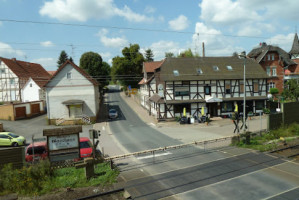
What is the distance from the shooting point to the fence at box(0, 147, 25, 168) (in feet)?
40.7

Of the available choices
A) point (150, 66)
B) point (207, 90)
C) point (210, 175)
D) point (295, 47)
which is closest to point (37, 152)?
point (210, 175)

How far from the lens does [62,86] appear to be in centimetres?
3075

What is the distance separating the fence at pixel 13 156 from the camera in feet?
40.7

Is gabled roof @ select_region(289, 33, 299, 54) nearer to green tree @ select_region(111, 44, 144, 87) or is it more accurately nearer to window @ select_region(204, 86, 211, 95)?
window @ select_region(204, 86, 211, 95)

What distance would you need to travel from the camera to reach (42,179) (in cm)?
1162

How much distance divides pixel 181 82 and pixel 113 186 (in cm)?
2189

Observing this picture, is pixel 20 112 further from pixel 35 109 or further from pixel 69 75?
pixel 69 75

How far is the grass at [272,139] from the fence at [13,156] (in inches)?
580

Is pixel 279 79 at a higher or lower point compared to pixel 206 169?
higher

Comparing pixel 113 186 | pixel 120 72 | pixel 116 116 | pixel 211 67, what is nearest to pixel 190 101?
pixel 211 67

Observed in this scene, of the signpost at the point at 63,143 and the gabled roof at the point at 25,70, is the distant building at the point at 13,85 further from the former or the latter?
the signpost at the point at 63,143

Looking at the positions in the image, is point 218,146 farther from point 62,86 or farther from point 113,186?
point 62,86

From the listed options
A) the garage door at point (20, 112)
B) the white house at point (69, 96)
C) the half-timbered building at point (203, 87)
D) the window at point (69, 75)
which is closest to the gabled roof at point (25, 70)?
the garage door at point (20, 112)

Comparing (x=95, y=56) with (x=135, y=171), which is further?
(x=95, y=56)
